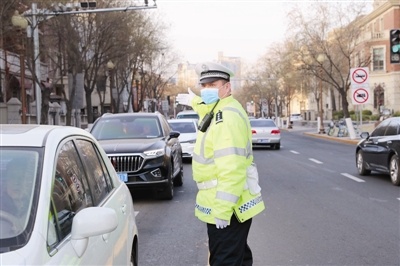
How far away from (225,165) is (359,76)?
24211mm

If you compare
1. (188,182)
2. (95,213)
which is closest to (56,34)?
(188,182)

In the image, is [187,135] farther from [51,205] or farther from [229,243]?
[51,205]

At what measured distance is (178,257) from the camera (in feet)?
20.6

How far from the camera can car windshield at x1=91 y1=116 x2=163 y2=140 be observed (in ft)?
36.7

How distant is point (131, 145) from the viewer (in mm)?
10211

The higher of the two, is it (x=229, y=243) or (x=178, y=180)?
(x=229, y=243)

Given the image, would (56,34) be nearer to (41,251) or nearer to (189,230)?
(189,230)

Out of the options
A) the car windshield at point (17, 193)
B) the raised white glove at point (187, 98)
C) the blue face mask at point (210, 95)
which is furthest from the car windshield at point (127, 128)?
the car windshield at point (17, 193)

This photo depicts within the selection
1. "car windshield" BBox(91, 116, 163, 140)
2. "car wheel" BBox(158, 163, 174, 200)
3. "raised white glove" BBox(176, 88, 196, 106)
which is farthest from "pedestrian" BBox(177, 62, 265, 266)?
"car windshield" BBox(91, 116, 163, 140)

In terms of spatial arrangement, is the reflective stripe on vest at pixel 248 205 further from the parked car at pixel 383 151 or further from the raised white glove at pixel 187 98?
the parked car at pixel 383 151

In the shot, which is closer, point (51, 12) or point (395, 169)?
point (395, 169)

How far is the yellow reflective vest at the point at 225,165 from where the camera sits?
3459 millimetres

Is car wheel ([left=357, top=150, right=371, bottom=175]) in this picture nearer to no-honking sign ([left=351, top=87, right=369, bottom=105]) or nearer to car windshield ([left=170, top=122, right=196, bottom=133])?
car windshield ([left=170, top=122, right=196, bottom=133])

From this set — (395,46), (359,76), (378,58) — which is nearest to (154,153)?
(395,46)
